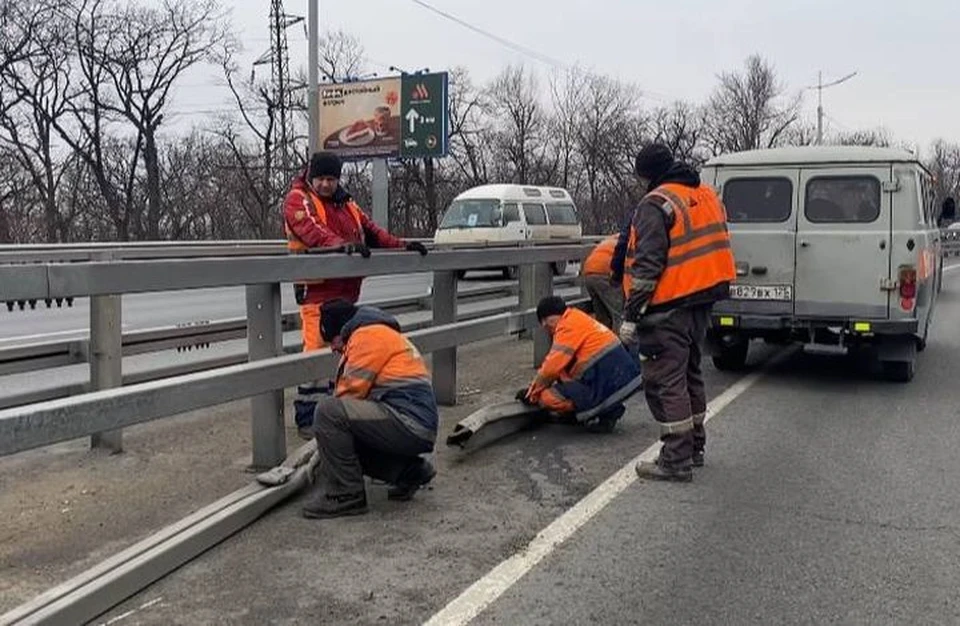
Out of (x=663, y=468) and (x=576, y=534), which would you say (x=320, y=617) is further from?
(x=663, y=468)

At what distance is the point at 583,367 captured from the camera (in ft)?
22.6

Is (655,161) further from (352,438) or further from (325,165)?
(352,438)

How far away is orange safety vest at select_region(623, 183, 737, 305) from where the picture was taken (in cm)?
585

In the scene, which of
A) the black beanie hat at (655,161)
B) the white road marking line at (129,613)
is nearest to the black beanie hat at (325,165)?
the black beanie hat at (655,161)

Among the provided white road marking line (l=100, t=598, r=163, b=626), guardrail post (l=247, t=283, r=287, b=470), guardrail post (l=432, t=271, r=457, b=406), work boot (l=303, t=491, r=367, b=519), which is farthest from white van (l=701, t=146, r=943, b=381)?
white road marking line (l=100, t=598, r=163, b=626)

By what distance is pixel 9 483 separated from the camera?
5.34 m

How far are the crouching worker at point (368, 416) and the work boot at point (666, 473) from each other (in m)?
1.45

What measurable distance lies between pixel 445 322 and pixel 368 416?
2.70 meters

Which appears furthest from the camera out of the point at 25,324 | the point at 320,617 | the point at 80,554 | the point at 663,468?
the point at 25,324

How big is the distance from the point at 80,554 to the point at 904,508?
164 inches

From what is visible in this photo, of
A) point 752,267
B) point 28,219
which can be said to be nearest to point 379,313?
point 752,267

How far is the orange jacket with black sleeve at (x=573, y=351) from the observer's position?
22.4 feet

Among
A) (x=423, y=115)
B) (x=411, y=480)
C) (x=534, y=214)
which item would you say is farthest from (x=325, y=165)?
(x=423, y=115)

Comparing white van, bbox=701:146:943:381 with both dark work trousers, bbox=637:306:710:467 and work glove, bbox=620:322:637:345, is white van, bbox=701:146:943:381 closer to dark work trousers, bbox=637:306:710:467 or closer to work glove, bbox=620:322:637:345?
dark work trousers, bbox=637:306:710:467
